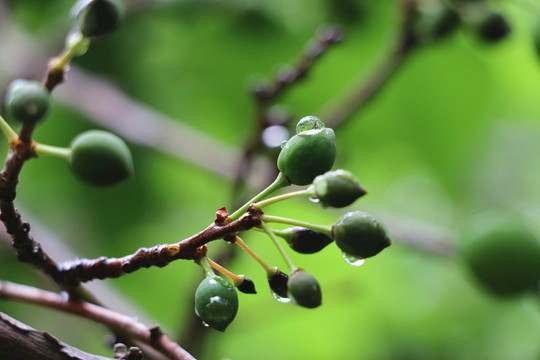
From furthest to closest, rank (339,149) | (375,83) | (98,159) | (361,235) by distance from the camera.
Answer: (339,149) → (375,83) → (98,159) → (361,235)

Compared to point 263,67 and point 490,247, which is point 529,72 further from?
point 490,247

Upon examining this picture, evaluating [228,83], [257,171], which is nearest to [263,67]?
[228,83]

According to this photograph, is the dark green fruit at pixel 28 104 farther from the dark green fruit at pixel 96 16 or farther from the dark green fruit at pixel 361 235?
the dark green fruit at pixel 361 235

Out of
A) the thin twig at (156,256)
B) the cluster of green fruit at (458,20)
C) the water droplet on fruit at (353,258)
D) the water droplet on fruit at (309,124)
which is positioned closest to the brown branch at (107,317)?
the thin twig at (156,256)

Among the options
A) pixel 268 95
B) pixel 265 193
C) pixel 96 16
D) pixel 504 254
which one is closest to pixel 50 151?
pixel 96 16

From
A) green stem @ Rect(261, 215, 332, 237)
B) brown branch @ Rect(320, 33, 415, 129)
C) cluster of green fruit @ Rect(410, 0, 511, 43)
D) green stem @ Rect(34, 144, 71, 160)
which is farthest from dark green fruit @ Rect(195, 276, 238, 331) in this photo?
cluster of green fruit @ Rect(410, 0, 511, 43)

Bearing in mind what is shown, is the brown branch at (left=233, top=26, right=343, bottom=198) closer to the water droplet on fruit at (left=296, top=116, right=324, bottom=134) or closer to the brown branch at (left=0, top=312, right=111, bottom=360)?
the water droplet on fruit at (left=296, top=116, right=324, bottom=134)

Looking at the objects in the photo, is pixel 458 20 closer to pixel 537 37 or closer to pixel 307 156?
pixel 537 37
